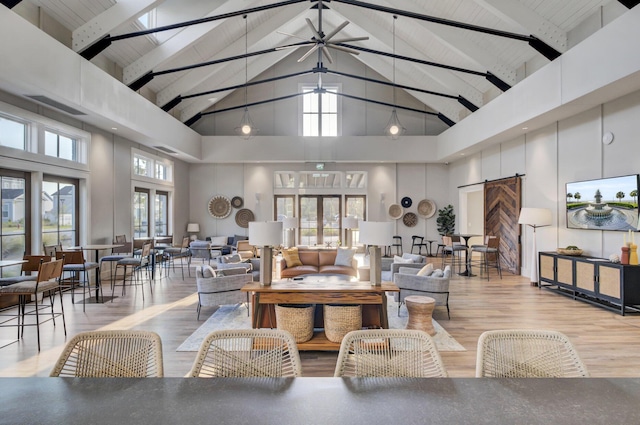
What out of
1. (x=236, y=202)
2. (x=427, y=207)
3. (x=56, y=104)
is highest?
(x=56, y=104)

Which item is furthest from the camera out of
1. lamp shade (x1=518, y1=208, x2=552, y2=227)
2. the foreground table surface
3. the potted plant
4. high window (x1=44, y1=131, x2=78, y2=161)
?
the potted plant

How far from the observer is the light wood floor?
3.63 metres

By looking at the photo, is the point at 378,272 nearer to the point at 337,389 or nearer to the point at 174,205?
the point at 337,389

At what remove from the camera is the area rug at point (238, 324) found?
414 centimetres

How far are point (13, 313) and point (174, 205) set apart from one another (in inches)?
264

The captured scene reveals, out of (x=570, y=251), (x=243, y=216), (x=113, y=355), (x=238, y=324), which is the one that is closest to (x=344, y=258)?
(x=238, y=324)

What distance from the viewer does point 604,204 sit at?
19.8 ft

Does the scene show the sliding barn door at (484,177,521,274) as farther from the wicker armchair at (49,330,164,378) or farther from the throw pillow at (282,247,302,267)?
the wicker armchair at (49,330,164,378)

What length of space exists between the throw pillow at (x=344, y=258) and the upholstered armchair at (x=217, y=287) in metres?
2.35

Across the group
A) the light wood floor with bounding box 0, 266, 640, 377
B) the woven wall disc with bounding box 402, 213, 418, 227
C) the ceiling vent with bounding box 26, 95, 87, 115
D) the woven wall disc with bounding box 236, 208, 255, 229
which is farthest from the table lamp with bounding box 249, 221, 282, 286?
the woven wall disc with bounding box 402, 213, 418, 227

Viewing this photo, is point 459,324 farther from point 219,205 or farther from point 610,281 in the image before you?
point 219,205

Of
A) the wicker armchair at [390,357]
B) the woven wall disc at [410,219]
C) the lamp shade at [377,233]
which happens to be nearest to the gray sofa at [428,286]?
the lamp shade at [377,233]

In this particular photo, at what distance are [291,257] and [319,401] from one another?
20.7ft

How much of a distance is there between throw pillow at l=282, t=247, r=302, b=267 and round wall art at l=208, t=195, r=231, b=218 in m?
6.13
